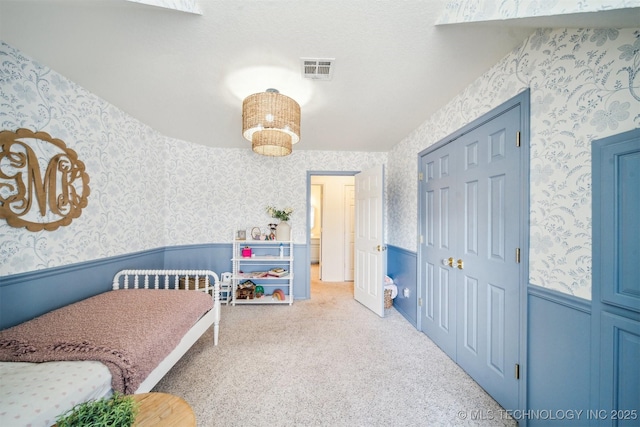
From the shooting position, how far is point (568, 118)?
4.07 ft

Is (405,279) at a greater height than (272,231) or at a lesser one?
lesser

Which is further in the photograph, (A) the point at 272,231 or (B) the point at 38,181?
(A) the point at 272,231

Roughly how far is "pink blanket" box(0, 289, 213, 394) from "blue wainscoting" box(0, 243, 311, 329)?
185 mm

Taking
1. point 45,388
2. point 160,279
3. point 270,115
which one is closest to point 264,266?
point 160,279

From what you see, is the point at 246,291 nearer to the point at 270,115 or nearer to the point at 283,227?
the point at 283,227

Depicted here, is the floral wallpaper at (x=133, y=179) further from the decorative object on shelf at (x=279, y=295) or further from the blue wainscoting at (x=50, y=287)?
the decorative object on shelf at (x=279, y=295)

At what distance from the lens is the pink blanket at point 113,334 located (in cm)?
119

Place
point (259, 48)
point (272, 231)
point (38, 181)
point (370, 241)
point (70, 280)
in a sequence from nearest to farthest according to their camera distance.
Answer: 1. point (259, 48)
2. point (38, 181)
3. point (70, 280)
4. point (370, 241)
5. point (272, 231)

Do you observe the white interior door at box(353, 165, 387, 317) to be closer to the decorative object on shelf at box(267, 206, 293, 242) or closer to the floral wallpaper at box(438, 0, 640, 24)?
the decorative object on shelf at box(267, 206, 293, 242)

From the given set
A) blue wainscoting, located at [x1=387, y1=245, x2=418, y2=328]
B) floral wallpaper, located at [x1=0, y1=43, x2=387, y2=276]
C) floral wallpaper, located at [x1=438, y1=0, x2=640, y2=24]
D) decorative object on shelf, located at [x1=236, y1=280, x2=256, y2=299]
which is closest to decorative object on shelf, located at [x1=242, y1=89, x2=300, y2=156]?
floral wallpaper, located at [x1=438, y1=0, x2=640, y2=24]

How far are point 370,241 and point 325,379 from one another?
190cm

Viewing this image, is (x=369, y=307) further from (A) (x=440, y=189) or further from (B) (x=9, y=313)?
(B) (x=9, y=313)

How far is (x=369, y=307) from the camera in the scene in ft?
11.1

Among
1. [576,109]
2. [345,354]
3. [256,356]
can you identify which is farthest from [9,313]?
[576,109]
